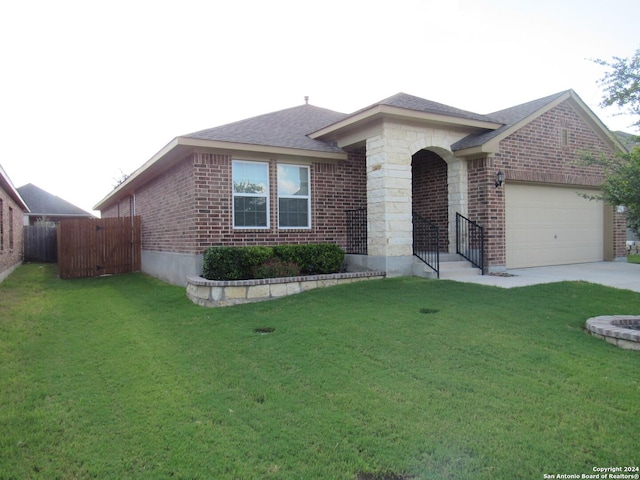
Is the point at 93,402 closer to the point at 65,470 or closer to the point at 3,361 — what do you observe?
the point at 65,470

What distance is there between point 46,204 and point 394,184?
1342 inches

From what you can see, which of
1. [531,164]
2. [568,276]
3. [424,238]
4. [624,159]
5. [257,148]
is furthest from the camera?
[424,238]

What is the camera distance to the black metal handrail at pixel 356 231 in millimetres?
11305

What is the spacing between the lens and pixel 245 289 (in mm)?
8500

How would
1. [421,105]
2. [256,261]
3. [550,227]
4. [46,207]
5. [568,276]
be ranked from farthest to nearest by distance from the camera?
[46,207], [550,227], [421,105], [568,276], [256,261]

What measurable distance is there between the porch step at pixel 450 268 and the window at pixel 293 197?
9.53 ft

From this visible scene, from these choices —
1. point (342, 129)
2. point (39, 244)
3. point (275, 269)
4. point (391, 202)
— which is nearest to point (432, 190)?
point (391, 202)

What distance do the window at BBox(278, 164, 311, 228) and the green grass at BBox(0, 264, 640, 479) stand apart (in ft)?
12.3

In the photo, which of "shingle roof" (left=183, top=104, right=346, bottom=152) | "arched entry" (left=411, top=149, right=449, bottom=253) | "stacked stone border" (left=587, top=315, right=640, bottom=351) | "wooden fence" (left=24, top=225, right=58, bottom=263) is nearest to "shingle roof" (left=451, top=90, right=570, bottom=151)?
"arched entry" (left=411, top=149, right=449, bottom=253)

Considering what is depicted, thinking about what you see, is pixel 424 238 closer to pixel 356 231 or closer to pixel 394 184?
pixel 356 231

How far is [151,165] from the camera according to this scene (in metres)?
12.1

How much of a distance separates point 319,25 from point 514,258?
7.37 metres

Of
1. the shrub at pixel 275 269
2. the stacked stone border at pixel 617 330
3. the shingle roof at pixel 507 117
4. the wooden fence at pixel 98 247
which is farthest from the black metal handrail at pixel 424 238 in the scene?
the wooden fence at pixel 98 247

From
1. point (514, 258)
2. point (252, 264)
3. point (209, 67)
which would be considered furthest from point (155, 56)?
point (514, 258)
